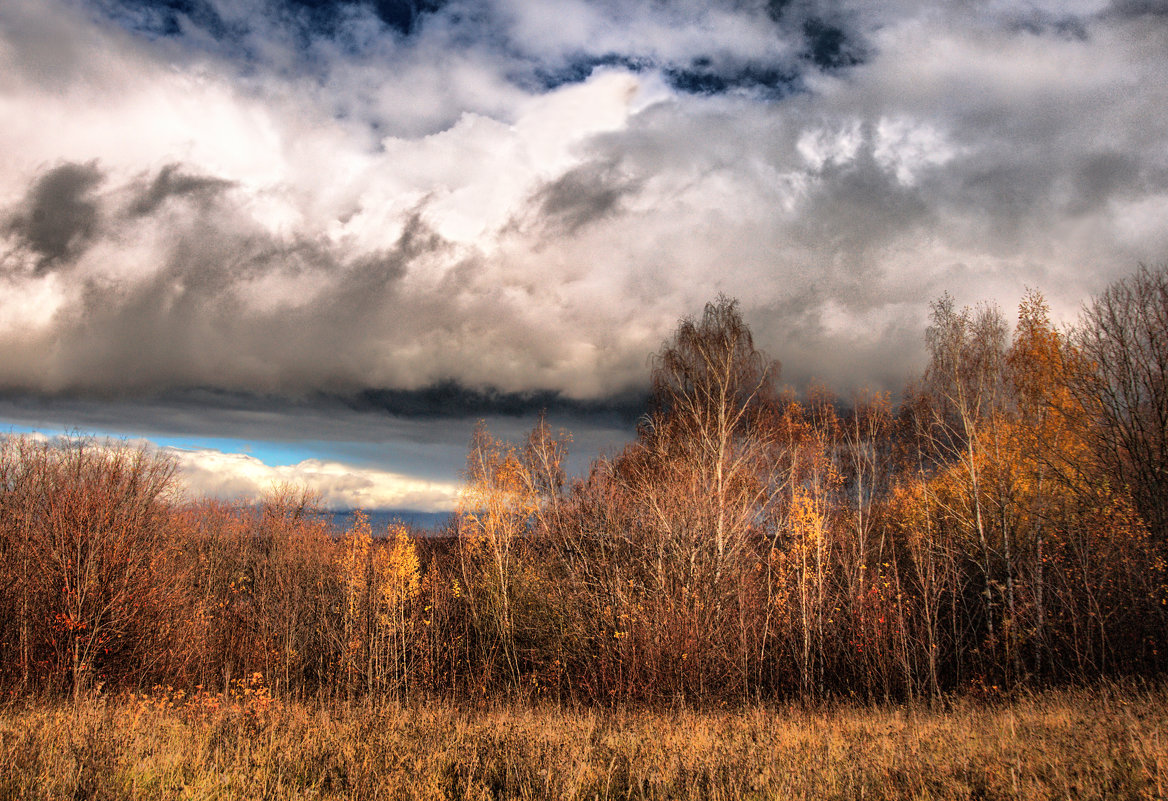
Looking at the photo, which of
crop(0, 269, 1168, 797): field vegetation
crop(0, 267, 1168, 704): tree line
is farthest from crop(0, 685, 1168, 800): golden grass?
crop(0, 267, 1168, 704): tree line

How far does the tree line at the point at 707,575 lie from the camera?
1764 cm

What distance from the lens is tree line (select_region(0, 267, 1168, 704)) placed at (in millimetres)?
17641

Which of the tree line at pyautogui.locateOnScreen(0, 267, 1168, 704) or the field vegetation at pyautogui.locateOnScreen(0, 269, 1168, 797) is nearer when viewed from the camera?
the field vegetation at pyautogui.locateOnScreen(0, 269, 1168, 797)

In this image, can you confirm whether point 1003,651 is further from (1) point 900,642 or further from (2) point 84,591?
(2) point 84,591

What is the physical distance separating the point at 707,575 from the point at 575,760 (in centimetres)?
1126

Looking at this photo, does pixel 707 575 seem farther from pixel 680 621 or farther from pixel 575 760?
pixel 575 760

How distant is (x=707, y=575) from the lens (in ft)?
60.3

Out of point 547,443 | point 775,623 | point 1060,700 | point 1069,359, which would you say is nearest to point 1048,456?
point 1069,359

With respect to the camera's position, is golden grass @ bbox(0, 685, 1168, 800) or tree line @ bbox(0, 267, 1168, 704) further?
tree line @ bbox(0, 267, 1168, 704)

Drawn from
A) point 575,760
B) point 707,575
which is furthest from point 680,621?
point 575,760

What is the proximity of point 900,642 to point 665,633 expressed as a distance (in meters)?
6.65

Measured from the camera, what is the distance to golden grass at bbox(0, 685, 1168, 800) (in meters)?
6.63

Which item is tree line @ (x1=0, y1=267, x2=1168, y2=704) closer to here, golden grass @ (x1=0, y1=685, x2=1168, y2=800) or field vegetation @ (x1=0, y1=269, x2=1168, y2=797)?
field vegetation @ (x1=0, y1=269, x2=1168, y2=797)

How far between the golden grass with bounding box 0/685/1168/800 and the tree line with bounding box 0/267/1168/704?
24.5ft
